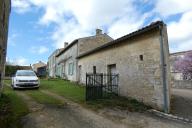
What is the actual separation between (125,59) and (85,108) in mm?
4520

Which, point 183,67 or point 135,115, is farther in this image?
point 183,67

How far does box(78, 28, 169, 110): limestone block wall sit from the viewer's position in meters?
9.54

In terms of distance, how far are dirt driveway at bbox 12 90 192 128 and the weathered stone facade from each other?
5.47ft

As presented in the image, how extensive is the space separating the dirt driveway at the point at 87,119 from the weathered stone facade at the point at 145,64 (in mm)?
1668

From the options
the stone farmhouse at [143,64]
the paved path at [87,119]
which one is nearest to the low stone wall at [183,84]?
the stone farmhouse at [143,64]

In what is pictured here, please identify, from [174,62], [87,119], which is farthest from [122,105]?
[174,62]

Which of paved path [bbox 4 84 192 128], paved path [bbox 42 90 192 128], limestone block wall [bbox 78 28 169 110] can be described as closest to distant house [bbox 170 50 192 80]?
limestone block wall [bbox 78 28 169 110]

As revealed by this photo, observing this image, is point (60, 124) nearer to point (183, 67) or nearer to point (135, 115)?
point (135, 115)

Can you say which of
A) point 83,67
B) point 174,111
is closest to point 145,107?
point 174,111

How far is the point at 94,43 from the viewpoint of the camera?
25.0 meters

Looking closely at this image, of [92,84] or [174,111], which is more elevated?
[92,84]

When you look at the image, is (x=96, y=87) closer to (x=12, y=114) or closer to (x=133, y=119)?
(x=133, y=119)

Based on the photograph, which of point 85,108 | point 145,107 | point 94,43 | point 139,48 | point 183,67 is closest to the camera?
point 85,108

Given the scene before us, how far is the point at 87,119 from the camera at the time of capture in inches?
287
